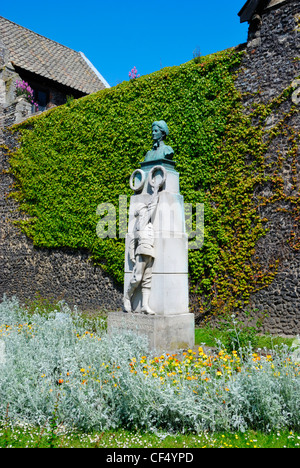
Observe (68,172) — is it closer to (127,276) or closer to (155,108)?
(155,108)

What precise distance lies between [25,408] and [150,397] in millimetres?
1131

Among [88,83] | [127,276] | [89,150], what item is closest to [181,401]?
[127,276]

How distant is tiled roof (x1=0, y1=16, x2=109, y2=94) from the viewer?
17.2 metres

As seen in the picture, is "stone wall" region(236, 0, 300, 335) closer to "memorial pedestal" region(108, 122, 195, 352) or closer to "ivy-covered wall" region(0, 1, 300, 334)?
"ivy-covered wall" region(0, 1, 300, 334)

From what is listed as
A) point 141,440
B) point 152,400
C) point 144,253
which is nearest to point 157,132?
point 144,253

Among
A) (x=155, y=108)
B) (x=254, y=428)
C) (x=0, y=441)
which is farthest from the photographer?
(x=155, y=108)

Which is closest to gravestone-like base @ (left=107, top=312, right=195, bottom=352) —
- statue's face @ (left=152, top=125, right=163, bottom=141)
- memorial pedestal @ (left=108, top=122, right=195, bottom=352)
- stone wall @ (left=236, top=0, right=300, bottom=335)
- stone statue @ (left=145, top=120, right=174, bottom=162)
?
memorial pedestal @ (left=108, top=122, right=195, bottom=352)

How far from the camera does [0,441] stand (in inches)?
123

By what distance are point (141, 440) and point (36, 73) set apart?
53.3 feet

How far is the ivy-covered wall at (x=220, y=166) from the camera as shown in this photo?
870 centimetres

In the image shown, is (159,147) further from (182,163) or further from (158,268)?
(182,163)

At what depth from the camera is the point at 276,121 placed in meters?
8.88

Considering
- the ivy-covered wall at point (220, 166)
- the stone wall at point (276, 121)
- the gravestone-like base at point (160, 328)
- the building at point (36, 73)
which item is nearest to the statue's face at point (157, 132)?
the gravestone-like base at point (160, 328)

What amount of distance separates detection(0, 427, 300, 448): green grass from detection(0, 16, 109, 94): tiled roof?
15.9 metres
